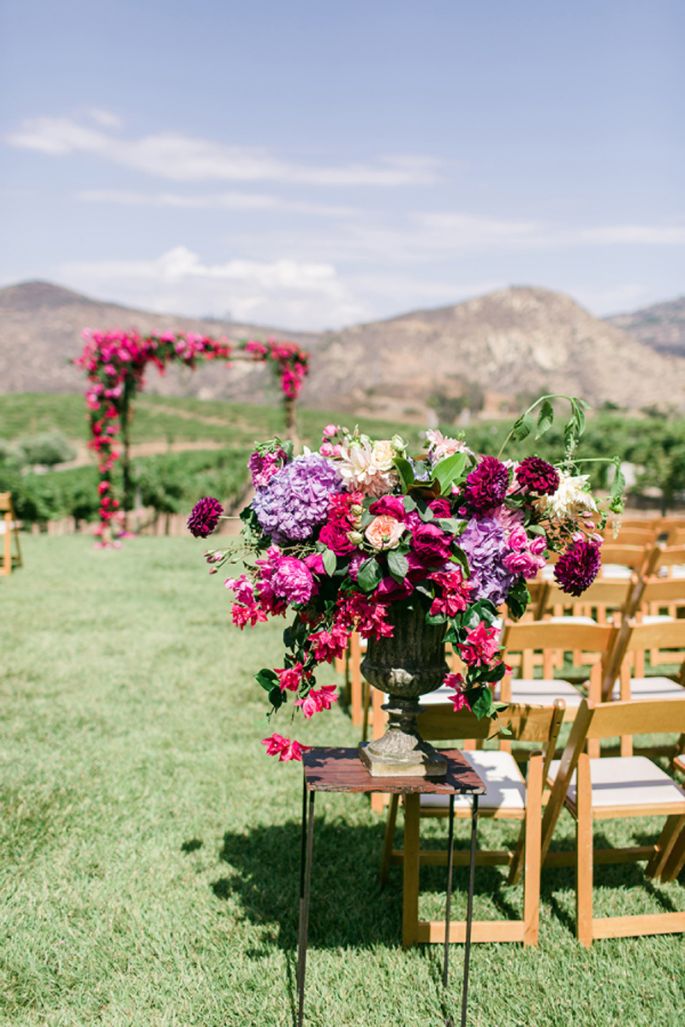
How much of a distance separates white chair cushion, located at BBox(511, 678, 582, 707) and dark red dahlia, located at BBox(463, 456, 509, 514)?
220cm

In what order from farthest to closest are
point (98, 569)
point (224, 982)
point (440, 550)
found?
point (98, 569), point (224, 982), point (440, 550)

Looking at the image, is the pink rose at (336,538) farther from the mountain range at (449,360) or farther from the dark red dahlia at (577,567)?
the mountain range at (449,360)

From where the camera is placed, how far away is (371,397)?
120 metres

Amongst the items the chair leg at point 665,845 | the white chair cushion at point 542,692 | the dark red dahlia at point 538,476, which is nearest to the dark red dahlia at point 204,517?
the dark red dahlia at point 538,476

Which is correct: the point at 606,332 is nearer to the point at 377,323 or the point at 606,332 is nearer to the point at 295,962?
the point at 377,323

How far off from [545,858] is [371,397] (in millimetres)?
117488

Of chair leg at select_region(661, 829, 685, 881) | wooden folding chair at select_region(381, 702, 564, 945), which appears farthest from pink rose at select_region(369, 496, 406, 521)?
chair leg at select_region(661, 829, 685, 881)

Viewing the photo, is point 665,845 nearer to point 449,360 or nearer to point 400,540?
point 400,540

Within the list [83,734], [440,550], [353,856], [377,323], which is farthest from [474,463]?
[377,323]

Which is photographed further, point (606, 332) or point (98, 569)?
point (606, 332)

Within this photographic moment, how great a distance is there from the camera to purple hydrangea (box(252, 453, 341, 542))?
237cm

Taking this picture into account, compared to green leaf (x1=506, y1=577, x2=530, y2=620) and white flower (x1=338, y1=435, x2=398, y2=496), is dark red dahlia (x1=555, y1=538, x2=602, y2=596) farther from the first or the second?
white flower (x1=338, y1=435, x2=398, y2=496)

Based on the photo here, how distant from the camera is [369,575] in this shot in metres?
2.33

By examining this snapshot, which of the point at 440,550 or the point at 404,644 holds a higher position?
the point at 440,550
